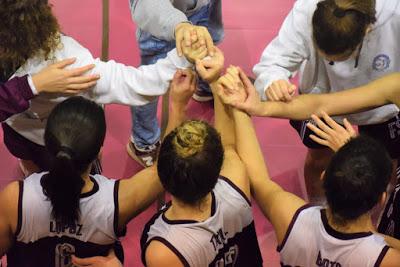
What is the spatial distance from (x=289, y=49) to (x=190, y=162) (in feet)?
2.97

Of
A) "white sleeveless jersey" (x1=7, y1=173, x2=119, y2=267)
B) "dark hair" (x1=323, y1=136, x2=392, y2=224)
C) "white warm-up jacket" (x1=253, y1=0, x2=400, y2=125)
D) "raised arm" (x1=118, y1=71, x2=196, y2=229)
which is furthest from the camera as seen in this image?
"white warm-up jacket" (x1=253, y1=0, x2=400, y2=125)

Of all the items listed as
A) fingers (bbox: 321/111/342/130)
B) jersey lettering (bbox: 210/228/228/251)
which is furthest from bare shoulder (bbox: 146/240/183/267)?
fingers (bbox: 321/111/342/130)

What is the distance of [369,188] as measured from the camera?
1.69 m

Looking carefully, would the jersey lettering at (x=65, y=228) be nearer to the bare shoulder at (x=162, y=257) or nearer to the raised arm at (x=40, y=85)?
the bare shoulder at (x=162, y=257)

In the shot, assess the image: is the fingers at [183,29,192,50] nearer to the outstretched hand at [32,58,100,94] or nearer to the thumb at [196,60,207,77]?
the thumb at [196,60,207,77]

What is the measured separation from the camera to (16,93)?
2078 millimetres

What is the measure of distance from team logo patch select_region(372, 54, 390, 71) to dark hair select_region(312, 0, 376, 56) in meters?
0.23

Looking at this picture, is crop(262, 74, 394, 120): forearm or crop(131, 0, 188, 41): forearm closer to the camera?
crop(262, 74, 394, 120): forearm

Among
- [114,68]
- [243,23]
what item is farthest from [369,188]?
[243,23]

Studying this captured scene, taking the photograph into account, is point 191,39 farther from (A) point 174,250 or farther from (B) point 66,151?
(A) point 174,250

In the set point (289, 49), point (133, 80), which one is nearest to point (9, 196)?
point (133, 80)

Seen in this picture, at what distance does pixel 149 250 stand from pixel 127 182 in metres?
0.32

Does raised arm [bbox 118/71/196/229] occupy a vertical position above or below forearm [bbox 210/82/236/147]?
below

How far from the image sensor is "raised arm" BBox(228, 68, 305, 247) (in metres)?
1.91
